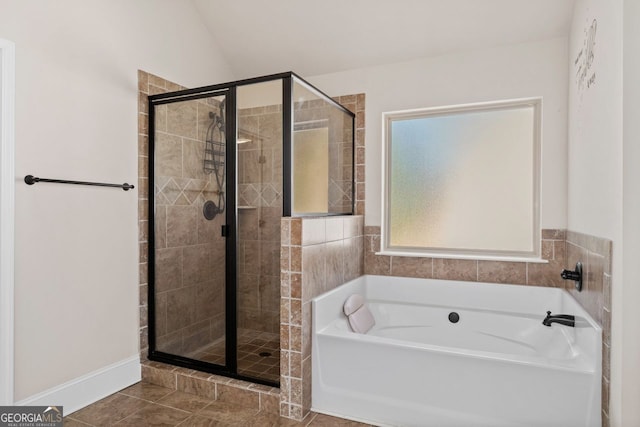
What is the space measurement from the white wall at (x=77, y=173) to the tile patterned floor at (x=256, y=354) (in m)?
0.63

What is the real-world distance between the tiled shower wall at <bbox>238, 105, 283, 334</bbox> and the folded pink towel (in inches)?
19.1

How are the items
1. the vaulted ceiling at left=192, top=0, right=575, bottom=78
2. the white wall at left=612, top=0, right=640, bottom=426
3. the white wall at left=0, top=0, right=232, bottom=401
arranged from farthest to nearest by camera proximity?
the vaulted ceiling at left=192, top=0, right=575, bottom=78
the white wall at left=0, top=0, right=232, bottom=401
the white wall at left=612, top=0, right=640, bottom=426

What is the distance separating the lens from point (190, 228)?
8.73 feet

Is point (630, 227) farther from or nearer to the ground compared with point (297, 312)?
farther from the ground

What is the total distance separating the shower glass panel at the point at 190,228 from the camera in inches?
100

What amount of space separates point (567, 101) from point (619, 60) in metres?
1.22

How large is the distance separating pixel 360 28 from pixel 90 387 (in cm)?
307

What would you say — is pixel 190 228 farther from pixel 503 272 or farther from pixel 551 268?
pixel 551 268

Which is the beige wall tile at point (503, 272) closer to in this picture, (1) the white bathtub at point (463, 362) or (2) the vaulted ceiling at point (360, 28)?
(1) the white bathtub at point (463, 362)

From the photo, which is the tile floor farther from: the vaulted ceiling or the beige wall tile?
the vaulted ceiling

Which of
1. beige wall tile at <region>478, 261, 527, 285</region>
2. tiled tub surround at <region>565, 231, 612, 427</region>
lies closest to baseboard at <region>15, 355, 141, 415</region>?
beige wall tile at <region>478, 261, 527, 285</region>

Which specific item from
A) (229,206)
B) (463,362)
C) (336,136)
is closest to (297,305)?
(229,206)

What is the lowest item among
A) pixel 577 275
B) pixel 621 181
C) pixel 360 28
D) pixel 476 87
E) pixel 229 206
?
pixel 577 275

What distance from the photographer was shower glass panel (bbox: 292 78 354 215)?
2.39 metres
